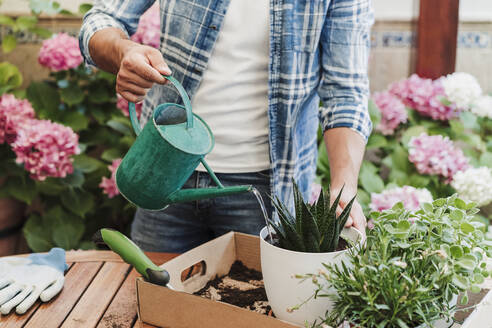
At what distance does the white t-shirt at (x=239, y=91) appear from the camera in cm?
118

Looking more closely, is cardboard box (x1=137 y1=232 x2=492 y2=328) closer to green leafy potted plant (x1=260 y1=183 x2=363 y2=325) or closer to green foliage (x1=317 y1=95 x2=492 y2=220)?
green leafy potted plant (x1=260 y1=183 x2=363 y2=325)

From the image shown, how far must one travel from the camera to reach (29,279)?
1.04m

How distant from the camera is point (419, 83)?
2.32 metres

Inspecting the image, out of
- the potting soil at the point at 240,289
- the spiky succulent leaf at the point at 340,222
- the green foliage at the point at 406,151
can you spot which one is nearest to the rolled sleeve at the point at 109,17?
the potting soil at the point at 240,289

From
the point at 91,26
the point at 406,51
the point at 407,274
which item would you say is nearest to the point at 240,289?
the point at 407,274

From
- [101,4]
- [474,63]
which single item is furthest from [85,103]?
[474,63]

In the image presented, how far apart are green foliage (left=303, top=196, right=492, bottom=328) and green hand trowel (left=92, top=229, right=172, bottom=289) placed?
0.90 ft

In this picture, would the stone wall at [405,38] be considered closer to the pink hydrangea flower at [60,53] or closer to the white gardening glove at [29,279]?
the pink hydrangea flower at [60,53]

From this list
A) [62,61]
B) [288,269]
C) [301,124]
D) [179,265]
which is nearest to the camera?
[288,269]

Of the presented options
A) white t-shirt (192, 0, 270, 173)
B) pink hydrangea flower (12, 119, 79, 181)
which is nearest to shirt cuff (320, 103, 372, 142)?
white t-shirt (192, 0, 270, 173)

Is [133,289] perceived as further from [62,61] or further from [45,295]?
[62,61]

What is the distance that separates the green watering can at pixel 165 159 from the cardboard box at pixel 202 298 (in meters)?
0.15

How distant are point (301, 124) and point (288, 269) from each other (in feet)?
1.91

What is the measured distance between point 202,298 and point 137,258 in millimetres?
Result: 147
